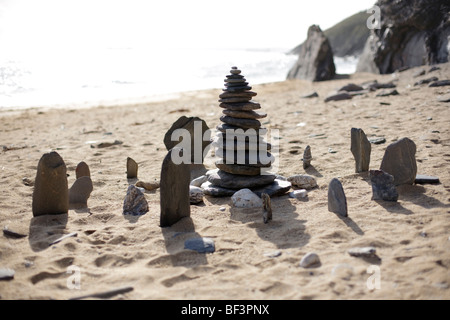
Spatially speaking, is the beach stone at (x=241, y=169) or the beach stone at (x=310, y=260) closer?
the beach stone at (x=310, y=260)

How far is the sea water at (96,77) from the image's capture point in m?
13.6

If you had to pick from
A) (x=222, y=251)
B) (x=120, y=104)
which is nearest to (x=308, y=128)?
(x=222, y=251)

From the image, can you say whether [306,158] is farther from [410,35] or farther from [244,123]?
[410,35]

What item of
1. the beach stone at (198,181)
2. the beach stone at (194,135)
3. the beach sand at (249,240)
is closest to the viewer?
the beach sand at (249,240)

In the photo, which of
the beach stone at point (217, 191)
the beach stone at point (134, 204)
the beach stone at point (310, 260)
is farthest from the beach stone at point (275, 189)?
the beach stone at point (310, 260)

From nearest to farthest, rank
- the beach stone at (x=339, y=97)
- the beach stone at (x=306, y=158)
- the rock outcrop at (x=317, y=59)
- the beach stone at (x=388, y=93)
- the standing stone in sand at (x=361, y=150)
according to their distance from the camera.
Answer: the standing stone in sand at (x=361, y=150), the beach stone at (x=306, y=158), the beach stone at (x=388, y=93), the beach stone at (x=339, y=97), the rock outcrop at (x=317, y=59)

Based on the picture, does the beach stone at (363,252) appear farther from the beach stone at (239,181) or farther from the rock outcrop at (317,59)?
the rock outcrop at (317,59)

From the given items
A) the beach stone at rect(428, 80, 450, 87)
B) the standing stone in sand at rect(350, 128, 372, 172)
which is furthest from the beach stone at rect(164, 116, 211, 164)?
the beach stone at rect(428, 80, 450, 87)

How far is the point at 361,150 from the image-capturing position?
168 inches

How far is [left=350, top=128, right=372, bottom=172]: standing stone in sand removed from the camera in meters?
4.27

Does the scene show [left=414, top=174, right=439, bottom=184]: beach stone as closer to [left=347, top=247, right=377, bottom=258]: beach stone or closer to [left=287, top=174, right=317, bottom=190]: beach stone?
[left=287, top=174, right=317, bottom=190]: beach stone

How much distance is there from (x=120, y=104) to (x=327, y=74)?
7855 millimetres

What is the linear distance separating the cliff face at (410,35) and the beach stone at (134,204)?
11.0 m
